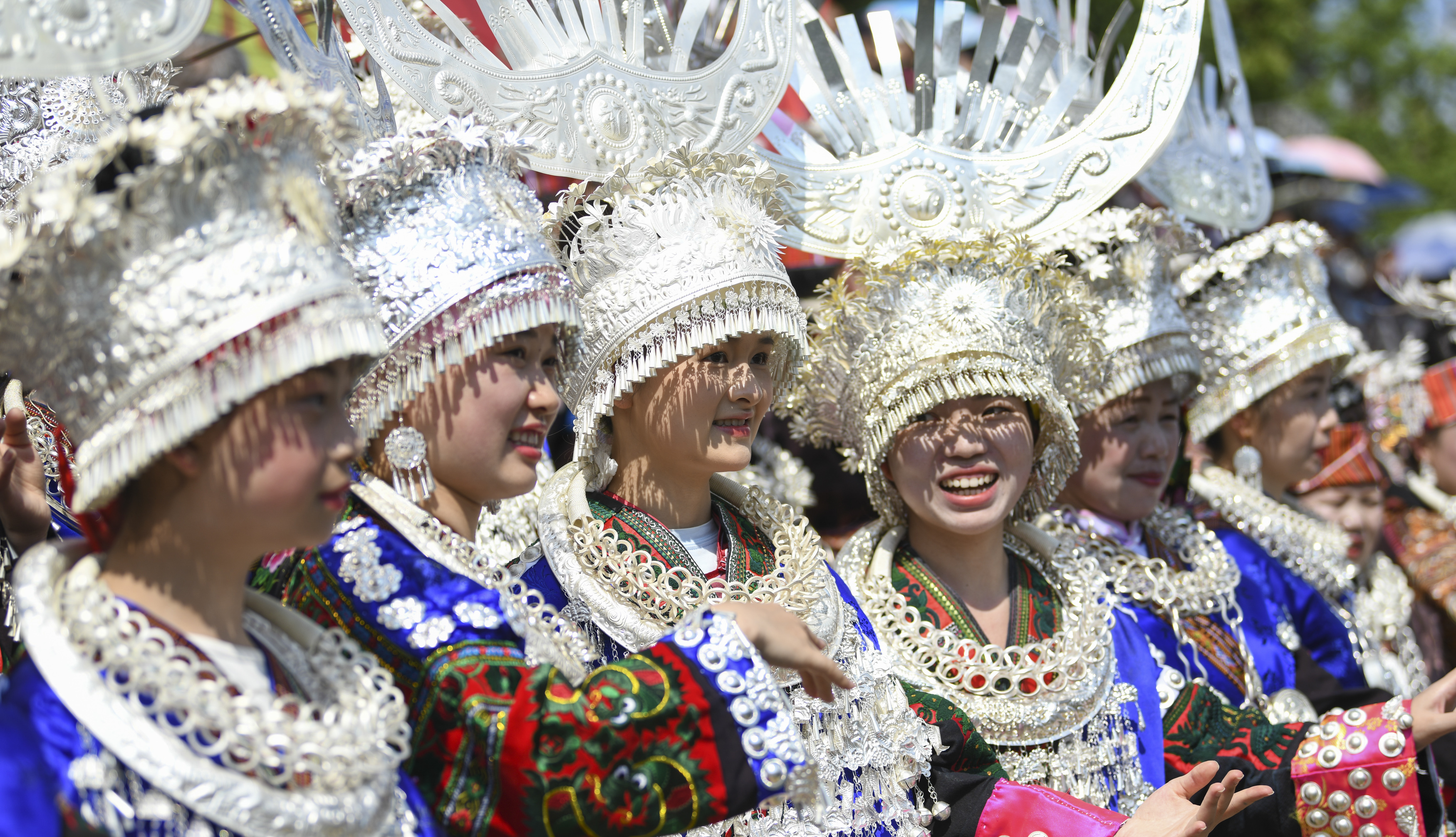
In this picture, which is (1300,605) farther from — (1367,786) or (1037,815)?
(1037,815)

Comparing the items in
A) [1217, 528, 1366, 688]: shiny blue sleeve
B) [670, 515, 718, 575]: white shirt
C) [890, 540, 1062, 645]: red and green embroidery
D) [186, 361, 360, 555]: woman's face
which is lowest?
[1217, 528, 1366, 688]: shiny blue sleeve

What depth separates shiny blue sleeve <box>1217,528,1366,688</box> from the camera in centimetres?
450

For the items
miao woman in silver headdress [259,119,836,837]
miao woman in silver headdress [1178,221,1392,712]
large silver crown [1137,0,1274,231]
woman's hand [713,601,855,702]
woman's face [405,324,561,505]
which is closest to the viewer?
miao woman in silver headdress [259,119,836,837]

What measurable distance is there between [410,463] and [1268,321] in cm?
334

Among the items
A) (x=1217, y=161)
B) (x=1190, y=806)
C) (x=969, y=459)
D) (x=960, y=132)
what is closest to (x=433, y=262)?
(x=969, y=459)

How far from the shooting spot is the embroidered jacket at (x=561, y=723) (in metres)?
2.00

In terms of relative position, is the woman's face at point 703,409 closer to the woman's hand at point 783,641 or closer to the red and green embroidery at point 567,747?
the woman's hand at point 783,641

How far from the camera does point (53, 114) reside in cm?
310

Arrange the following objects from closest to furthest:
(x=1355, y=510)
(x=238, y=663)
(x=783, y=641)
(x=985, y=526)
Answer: (x=238, y=663)
(x=783, y=641)
(x=985, y=526)
(x=1355, y=510)

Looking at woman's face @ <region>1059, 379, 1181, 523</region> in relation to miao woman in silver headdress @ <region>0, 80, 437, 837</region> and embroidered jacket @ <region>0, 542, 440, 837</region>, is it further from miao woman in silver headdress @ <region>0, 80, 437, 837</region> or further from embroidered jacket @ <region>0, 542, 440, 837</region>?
embroidered jacket @ <region>0, 542, 440, 837</region>

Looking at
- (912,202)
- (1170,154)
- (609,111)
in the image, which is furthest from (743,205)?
(1170,154)

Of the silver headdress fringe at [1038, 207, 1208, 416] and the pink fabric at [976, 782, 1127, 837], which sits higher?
the silver headdress fringe at [1038, 207, 1208, 416]

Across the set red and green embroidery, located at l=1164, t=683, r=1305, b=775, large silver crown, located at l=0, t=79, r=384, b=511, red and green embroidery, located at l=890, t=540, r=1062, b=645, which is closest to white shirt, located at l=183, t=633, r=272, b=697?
large silver crown, located at l=0, t=79, r=384, b=511

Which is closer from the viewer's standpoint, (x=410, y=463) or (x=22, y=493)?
(x=410, y=463)
